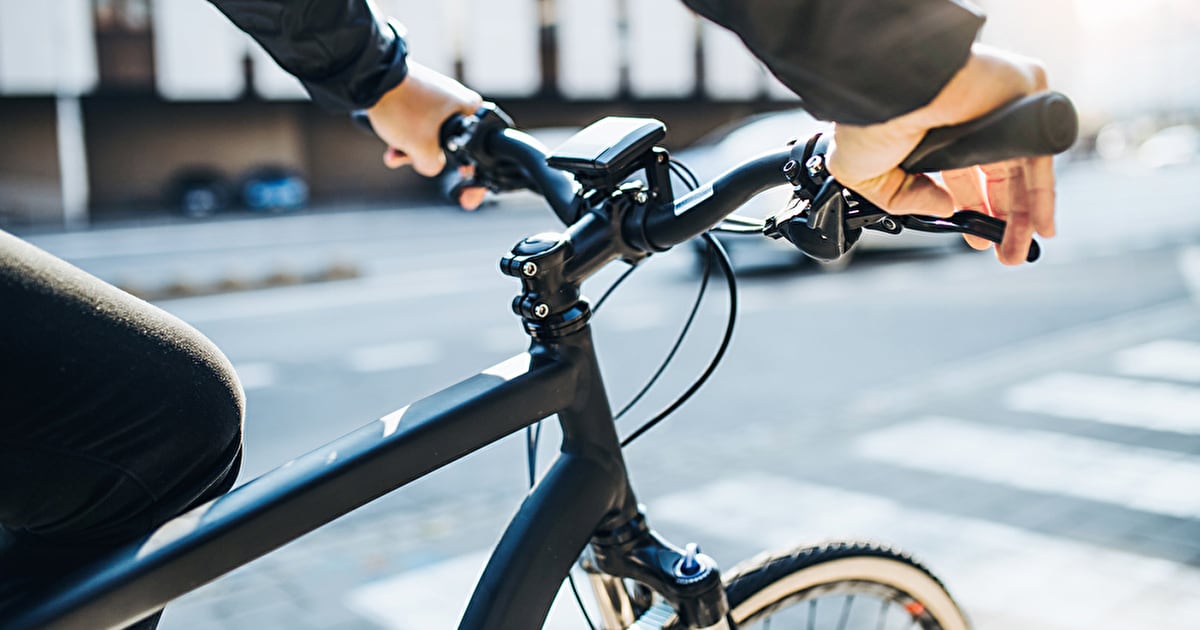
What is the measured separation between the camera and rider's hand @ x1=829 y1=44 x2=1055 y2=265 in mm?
910

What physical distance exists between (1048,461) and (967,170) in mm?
3764

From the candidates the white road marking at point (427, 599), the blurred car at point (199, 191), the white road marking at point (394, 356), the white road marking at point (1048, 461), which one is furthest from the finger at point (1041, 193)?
the blurred car at point (199, 191)

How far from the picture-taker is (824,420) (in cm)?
529

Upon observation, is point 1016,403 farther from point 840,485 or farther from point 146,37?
point 146,37

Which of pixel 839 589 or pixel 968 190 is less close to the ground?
pixel 968 190

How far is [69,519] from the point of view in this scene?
1.15m

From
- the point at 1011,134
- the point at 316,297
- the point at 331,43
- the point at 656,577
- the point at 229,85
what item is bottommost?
the point at 316,297

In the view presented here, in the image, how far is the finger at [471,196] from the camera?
1.73 m

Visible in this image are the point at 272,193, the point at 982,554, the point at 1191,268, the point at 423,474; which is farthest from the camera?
the point at 272,193

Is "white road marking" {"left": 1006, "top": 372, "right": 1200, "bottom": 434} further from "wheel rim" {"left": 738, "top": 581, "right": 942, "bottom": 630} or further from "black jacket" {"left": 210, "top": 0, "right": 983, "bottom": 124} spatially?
"black jacket" {"left": 210, "top": 0, "right": 983, "bottom": 124}

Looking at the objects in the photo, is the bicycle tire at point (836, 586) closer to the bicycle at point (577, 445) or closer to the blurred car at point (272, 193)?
the bicycle at point (577, 445)

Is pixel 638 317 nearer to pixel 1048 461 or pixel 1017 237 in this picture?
pixel 1048 461

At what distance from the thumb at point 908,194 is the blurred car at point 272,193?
25847mm

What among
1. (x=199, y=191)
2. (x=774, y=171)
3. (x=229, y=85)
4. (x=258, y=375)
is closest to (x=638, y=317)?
(x=258, y=375)
